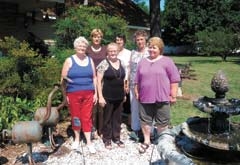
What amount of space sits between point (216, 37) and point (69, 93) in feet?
83.2

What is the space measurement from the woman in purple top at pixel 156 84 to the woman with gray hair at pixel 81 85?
0.75 meters

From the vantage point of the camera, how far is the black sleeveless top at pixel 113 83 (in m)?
6.46

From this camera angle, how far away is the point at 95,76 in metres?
6.32

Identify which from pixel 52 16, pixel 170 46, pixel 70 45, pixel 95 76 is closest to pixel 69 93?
pixel 95 76

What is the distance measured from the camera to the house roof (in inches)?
899

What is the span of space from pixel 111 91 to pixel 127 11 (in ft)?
61.8

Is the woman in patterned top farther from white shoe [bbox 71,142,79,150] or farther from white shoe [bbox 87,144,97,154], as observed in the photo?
white shoe [bbox 71,142,79,150]

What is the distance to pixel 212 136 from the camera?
16.7ft

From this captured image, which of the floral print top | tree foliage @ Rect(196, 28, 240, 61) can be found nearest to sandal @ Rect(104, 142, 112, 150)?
the floral print top

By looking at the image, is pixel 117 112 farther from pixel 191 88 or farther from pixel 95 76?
pixel 191 88

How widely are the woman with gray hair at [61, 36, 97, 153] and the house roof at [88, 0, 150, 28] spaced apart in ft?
52.5

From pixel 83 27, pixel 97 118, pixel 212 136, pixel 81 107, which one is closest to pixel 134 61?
pixel 81 107

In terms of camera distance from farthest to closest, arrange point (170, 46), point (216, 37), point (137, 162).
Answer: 1. point (170, 46)
2. point (216, 37)
3. point (137, 162)

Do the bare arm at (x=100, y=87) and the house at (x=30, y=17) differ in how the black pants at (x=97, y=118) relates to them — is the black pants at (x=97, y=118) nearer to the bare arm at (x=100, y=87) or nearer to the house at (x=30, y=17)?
the bare arm at (x=100, y=87)
